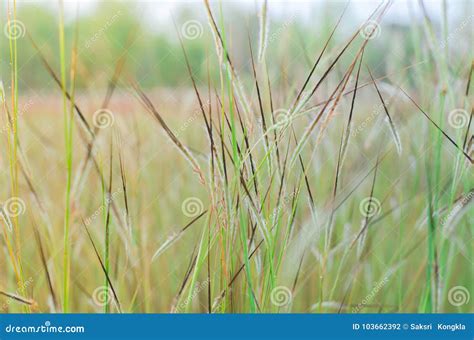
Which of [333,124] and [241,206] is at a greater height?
[333,124]

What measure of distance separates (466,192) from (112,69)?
0.94 metres

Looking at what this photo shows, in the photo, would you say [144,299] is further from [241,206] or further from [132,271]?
[241,206]

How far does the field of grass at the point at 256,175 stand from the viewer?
1.15 metres

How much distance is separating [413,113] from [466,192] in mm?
363

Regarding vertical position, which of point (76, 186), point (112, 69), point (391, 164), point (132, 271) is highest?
point (112, 69)

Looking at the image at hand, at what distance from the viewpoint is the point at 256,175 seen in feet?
3.50

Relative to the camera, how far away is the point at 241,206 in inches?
41.9

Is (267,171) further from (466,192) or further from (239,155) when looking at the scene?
(466,192)

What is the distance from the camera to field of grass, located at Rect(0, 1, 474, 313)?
1.15 metres
